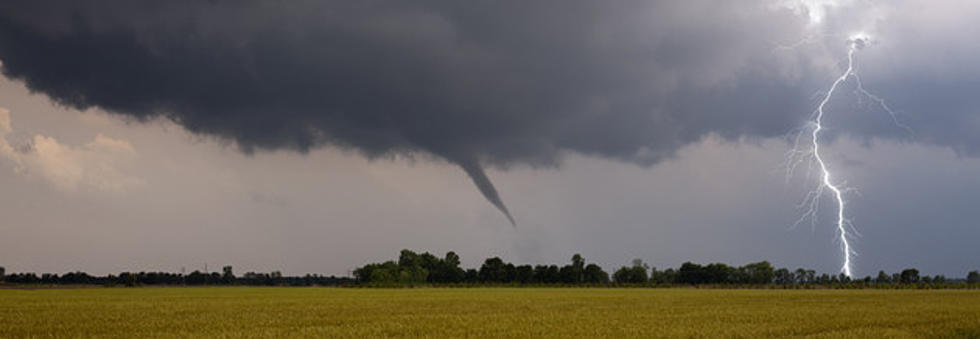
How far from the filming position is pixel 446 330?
2070cm

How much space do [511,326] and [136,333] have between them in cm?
1177

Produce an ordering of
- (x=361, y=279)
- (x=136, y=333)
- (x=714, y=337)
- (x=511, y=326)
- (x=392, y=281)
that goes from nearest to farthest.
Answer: (x=714, y=337) < (x=136, y=333) < (x=511, y=326) < (x=392, y=281) < (x=361, y=279)

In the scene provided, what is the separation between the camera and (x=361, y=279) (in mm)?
186000

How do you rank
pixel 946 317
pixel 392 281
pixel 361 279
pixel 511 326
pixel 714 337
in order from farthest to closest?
1. pixel 361 279
2. pixel 392 281
3. pixel 946 317
4. pixel 511 326
5. pixel 714 337

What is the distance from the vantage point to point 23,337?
19.5 meters

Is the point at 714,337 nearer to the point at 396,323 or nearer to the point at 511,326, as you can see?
the point at 511,326

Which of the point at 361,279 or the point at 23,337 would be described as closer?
the point at 23,337

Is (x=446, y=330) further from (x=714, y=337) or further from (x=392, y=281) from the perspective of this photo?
(x=392, y=281)

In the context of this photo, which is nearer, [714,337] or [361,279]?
[714,337]

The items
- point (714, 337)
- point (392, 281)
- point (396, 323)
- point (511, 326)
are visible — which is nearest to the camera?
point (714, 337)

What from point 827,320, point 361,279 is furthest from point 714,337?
point 361,279

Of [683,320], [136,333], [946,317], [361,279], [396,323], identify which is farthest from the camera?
[361,279]

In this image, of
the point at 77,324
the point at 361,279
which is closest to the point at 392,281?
the point at 361,279

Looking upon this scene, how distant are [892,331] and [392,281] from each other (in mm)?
148474
